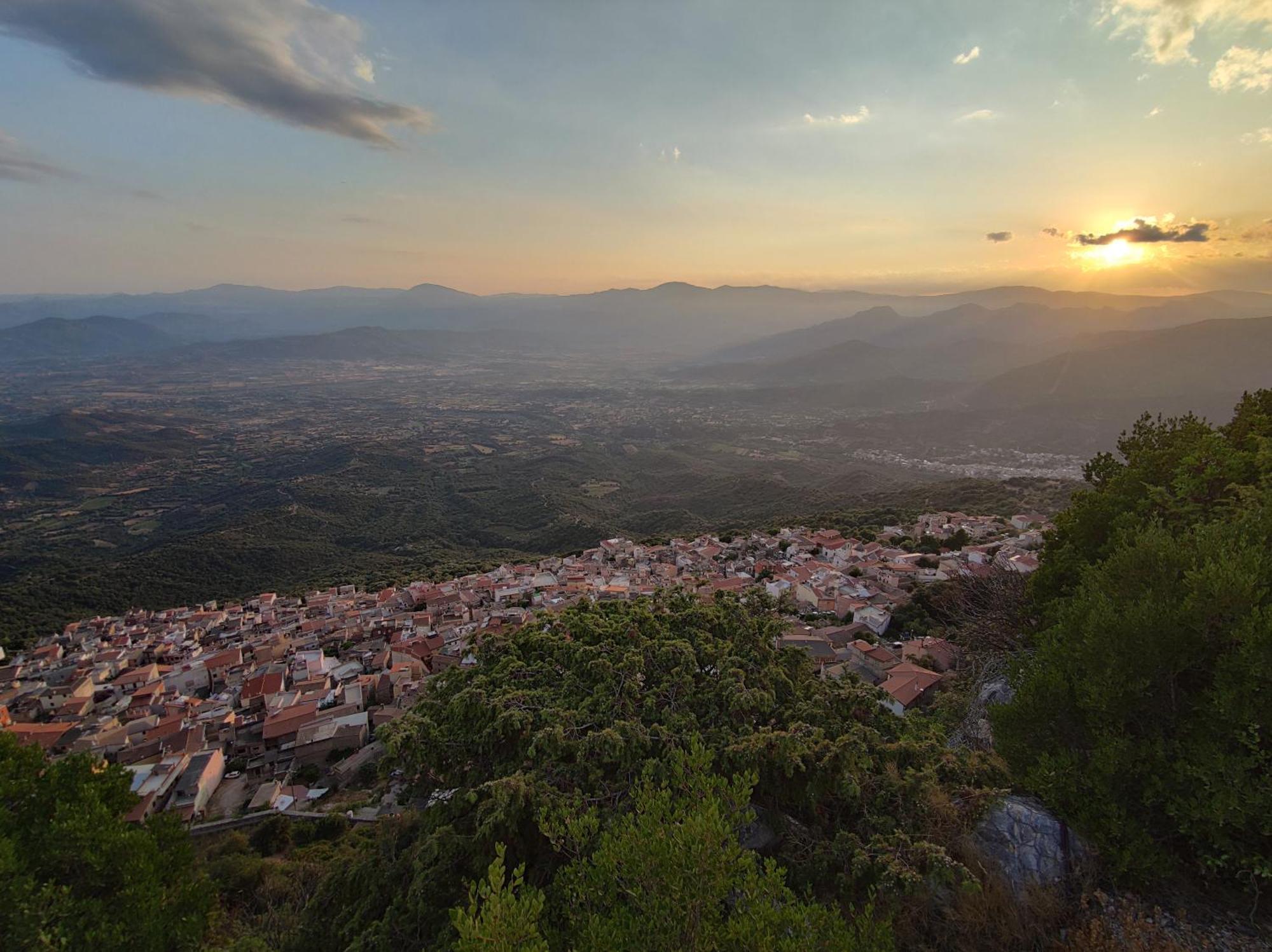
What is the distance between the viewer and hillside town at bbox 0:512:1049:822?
678 inches

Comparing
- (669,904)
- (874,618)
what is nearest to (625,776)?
(669,904)

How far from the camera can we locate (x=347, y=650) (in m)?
26.6

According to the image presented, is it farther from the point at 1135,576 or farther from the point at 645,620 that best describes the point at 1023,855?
the point at 645,620

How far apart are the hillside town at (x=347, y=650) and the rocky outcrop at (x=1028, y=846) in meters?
3.01

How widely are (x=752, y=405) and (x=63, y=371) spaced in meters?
252

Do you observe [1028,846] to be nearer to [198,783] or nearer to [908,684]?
[908,684]

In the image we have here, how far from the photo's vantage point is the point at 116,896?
636 cm

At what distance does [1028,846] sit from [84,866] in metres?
11.0

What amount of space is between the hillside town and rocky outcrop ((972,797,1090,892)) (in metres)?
3.01

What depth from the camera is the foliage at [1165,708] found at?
5117 mm

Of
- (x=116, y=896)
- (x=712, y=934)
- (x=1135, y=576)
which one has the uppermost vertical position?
(x=1135, y=576)

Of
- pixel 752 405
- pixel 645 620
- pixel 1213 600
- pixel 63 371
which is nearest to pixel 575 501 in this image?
pixel 645 620

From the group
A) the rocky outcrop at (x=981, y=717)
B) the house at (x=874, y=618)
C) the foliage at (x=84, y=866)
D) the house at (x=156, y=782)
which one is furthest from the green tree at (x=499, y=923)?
the house at (x=874, y=618)

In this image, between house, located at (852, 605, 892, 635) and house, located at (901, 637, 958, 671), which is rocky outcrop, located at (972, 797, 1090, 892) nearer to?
house, located at (901, 637, 958, 671)
